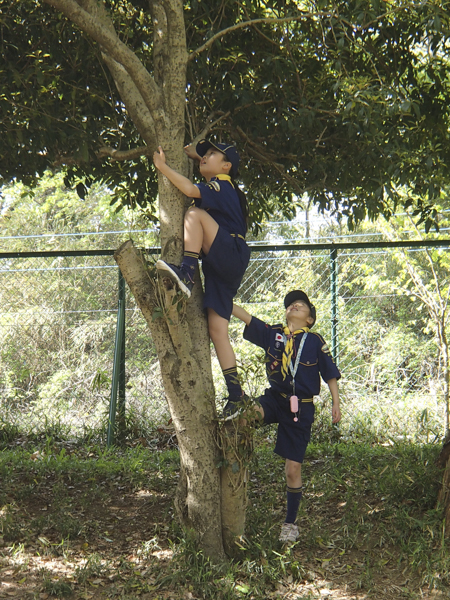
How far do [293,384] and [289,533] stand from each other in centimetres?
86

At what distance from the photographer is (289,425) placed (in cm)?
350

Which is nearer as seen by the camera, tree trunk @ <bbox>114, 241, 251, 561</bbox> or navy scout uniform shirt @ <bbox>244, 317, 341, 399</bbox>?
tree trunk @ <bbox>114, 241, 251, 561</bbox>

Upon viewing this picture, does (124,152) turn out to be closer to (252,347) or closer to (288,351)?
(288,351)

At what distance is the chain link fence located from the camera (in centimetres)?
552

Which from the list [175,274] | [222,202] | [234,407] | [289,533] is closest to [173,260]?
[175,274]

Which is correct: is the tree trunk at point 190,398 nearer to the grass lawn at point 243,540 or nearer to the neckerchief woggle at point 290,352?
the grass lawn at point 243,540

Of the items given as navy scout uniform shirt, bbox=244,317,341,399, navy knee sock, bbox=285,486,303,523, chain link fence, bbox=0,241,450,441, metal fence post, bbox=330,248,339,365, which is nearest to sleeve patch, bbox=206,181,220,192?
navy scout uniform shirt, bbox=244,317,341,399

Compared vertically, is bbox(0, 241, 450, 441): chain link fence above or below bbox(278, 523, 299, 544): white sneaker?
above

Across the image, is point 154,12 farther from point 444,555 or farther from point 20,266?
point 20,266

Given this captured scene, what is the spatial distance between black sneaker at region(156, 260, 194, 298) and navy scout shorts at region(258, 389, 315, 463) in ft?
3.11

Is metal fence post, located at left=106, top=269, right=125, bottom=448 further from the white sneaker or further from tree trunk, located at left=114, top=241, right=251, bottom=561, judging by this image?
the white sneaker

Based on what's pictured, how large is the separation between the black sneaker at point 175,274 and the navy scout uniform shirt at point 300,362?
2.61 feet

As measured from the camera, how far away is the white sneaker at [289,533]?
11.0 feet

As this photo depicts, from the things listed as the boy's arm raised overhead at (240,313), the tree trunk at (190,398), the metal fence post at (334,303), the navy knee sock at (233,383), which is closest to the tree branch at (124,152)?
the tree trunk at (190,398)
